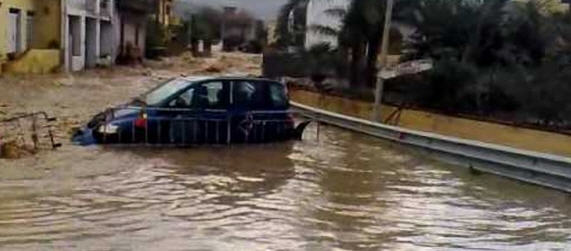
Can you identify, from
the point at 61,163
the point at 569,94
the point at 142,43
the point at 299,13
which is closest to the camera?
the point at 61,163

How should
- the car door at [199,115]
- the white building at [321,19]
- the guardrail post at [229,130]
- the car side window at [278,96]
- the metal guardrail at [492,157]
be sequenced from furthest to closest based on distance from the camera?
1. the white building at [321,19]
2. the car side window at [278,96]
3. the guardrail post at [229,130]
4. the car door at [199,115]
5. the metal guardrail at [492,157]

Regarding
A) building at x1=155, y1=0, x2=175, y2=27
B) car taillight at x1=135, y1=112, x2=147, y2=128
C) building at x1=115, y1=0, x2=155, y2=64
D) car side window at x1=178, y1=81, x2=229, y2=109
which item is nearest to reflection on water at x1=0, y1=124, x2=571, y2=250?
car taillight at x1=135, y1=112, x2=147, y2=128

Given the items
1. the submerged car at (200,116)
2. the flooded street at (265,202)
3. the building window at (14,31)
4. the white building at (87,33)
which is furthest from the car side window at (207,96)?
the white building at (87,33)

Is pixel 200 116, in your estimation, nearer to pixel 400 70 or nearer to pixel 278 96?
pixel 278 96

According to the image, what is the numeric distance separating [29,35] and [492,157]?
109ft

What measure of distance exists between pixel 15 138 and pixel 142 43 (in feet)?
173

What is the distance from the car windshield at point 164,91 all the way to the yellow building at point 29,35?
75.7 feet

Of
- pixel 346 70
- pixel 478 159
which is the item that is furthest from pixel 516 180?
pixel 346 70

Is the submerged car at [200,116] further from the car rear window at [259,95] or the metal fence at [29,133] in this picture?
the metal fence at [29,133]

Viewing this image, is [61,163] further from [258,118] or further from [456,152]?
[456,152]

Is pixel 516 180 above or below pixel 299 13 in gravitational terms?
below

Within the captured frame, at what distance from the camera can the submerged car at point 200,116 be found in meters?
17.5

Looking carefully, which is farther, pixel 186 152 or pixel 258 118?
pixel 258 118

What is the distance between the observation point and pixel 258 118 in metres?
19.0
